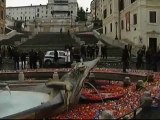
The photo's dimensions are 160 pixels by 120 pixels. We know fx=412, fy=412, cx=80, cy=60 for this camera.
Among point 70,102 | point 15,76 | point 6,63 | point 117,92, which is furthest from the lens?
point 6,63

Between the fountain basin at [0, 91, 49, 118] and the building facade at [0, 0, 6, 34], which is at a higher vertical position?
the building facade at [0, 0, 6, 34]

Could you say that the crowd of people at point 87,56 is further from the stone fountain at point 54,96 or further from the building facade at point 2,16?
the building facade at point 2,16

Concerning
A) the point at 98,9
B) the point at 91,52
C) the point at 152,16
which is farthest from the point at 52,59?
the point at 98,9

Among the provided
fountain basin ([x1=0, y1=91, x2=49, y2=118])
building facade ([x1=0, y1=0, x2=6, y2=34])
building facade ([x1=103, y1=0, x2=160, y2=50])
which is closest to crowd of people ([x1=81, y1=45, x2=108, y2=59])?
building facade ([x1=103, y1=0, x2=160, y2=50])

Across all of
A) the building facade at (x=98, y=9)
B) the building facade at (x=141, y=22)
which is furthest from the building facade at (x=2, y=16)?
the building facade at (x=98, y=9)

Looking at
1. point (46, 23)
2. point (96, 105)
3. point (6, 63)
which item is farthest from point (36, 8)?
point (96, 105)

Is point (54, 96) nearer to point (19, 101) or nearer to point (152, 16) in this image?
point (19, 101)

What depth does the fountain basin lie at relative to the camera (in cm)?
1300

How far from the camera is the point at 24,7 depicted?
165750 millimetres

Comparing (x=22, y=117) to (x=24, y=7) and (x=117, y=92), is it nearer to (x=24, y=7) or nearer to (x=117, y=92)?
(x=117, y=92)

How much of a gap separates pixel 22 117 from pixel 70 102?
11.5 ft

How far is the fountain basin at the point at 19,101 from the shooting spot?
13.0m

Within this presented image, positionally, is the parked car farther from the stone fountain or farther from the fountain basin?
the stone fountain

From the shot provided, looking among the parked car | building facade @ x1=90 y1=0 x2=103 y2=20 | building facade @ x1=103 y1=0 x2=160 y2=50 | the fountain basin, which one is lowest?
the fountain basin
